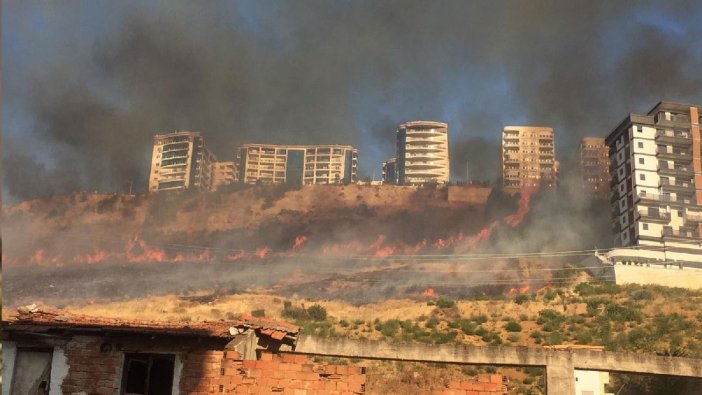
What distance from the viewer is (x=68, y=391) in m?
14.2

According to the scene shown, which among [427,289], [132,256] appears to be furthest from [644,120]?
[132,256]

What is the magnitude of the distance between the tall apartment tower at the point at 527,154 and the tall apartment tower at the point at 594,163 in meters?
6.53

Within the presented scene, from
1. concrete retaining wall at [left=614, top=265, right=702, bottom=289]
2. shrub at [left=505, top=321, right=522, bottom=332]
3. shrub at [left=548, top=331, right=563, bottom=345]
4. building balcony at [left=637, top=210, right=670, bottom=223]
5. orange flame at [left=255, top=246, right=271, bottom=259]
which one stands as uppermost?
building balcony at [left=637, top=210, right=670, bottom=223]

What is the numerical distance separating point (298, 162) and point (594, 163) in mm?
68228

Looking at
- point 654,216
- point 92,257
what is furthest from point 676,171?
point 92,257

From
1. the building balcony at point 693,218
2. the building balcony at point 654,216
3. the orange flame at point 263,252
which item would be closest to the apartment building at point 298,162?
the orange flame at point 263,252

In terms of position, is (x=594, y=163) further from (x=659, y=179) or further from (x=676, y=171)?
(x=659, y=179)

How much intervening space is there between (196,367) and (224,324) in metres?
2.00

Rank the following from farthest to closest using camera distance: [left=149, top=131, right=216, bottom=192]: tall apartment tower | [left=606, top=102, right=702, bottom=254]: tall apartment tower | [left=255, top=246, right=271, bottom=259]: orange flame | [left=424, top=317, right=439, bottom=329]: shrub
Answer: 1. [left=149, top=131, right=216, bottom=192]: tall apartment tower
2. [left=255, top=246, right=271, bottom=259]: orange flame
3. [left=606, top=102, right=702, bottom=254]: tall apartment tower
4. [left=424, top=317, right=439, bottom=329]: shrub

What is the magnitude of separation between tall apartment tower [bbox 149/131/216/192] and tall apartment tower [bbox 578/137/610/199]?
81.4m

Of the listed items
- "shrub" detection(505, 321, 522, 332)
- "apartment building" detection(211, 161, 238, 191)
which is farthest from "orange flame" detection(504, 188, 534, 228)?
"apartment building" detection(211, 161, 238, 191)

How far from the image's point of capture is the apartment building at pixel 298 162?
484ft

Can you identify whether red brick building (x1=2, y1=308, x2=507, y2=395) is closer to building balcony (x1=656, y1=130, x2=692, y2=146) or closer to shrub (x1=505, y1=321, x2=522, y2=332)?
shrub (x1=505, y1=321, x2=522, y2=332)

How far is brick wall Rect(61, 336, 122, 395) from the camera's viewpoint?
14180 millimetres
